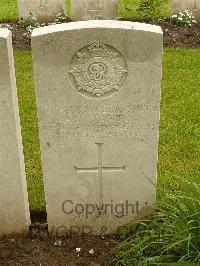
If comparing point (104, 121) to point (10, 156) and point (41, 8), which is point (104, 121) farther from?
point (41, 8)

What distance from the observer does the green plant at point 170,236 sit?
347 centimetres

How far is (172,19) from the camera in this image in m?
8.99

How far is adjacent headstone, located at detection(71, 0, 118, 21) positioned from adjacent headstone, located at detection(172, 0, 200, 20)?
3.53ft

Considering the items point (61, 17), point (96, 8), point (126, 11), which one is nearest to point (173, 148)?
point (96, 8)

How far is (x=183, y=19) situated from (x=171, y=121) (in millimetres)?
3472

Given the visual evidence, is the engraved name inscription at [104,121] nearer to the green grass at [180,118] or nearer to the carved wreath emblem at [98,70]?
the carved wreath emblem at [98,70]

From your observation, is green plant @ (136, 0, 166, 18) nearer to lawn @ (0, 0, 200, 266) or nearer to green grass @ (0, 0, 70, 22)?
lawn @ (0, 0, 200, 266)

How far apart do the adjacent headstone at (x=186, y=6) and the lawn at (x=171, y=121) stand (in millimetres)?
1487

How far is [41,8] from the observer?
922cm

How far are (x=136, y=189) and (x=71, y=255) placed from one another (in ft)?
2.41

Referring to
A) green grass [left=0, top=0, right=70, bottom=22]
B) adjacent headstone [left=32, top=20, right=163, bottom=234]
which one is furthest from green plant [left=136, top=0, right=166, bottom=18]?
adjacent headstone [left=32, top=20, right=163, bottom=234]

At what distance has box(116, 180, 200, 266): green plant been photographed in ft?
11.4

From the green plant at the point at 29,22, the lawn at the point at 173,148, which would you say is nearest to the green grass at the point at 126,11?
the lawn at the point at 173,148

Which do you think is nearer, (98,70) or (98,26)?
(98,26)
